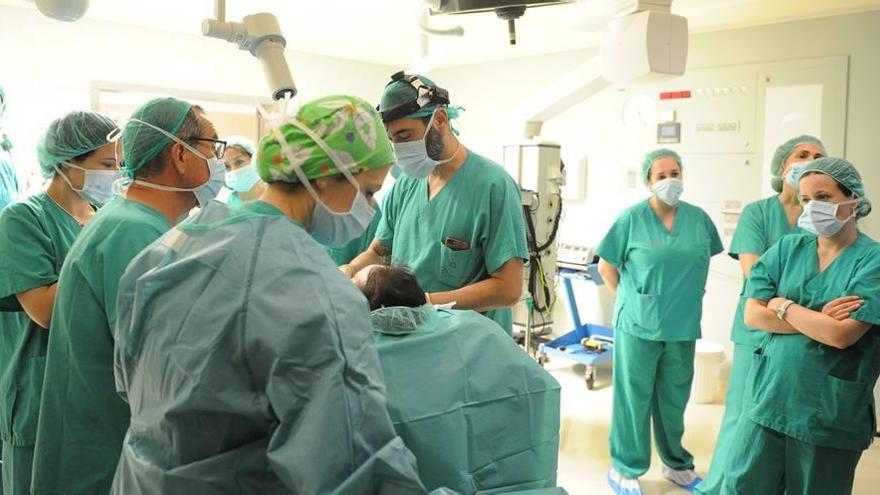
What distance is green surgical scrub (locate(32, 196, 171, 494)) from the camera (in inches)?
51.6

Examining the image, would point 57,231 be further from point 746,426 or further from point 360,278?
point 746,426

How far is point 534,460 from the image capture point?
1.18 m

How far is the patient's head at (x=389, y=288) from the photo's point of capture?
4.19ft

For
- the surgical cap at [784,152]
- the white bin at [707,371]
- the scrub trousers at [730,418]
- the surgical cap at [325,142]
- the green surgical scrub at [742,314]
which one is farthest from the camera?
the white bin at [707,371]

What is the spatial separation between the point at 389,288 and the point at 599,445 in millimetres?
2626

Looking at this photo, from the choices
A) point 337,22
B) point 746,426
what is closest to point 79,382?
point 746,426

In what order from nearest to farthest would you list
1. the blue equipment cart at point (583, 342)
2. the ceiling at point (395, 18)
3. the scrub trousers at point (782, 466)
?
the scrub trousers at point (782, 466) → the ceiling at point (395, 18) → the blue equipment cart at point (583, 342)

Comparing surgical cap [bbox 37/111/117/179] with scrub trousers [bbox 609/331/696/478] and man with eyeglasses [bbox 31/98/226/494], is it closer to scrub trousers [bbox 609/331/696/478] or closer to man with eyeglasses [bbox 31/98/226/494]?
man with eyeglasses [bbox 31/98/226/494]

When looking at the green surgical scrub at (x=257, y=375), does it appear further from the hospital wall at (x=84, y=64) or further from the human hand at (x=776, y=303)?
the hospital wall at (x=84, y=64)

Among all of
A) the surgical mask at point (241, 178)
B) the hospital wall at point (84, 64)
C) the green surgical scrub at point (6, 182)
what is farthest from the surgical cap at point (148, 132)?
the hospital wall at point (84, 64)

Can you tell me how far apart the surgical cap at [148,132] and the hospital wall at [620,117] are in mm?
2056

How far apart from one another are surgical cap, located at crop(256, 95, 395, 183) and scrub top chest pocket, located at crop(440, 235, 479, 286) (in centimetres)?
84

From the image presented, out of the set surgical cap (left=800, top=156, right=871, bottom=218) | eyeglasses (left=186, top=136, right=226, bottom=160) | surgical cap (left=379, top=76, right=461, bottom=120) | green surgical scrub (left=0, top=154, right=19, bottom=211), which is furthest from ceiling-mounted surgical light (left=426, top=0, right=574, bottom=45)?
green surgical scrub (left=0, top=154, right=19, bottom=211)

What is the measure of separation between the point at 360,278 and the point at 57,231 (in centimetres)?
91
